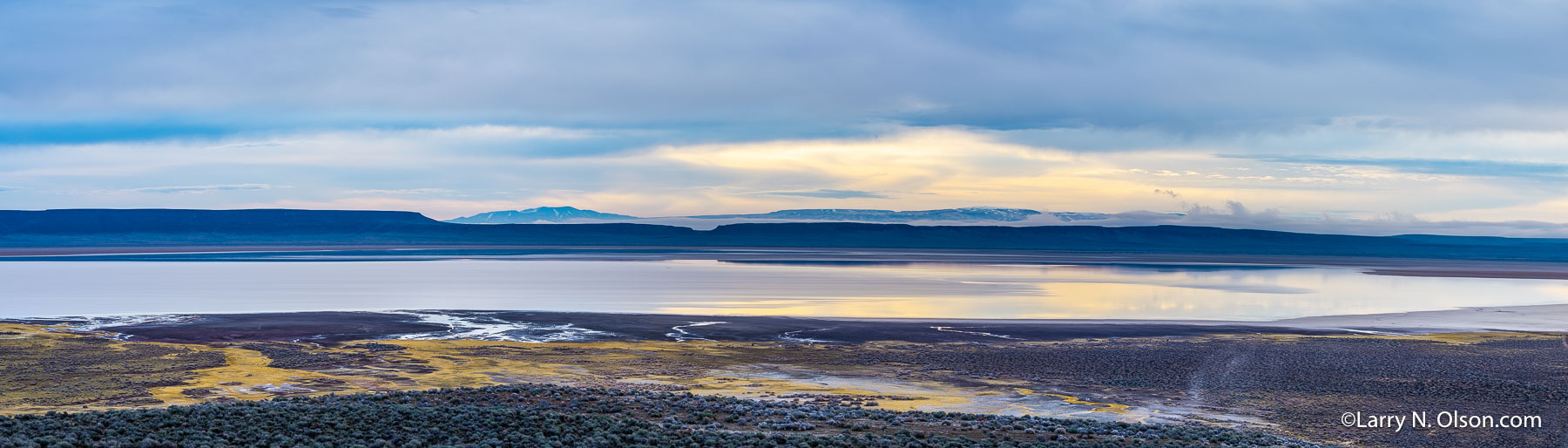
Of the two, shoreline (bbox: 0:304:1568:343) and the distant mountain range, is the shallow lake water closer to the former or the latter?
shoreline (bbox: 0:304:1568:343)

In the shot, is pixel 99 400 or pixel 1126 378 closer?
pixel 99 400

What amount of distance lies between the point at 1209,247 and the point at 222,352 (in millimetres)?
163029

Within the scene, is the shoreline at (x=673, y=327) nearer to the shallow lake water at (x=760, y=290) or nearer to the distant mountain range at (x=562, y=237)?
the shallow lake water at (x=760, y=290)

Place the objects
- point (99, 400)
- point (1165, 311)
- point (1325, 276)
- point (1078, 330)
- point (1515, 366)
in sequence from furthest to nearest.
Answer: point (1325, 276) < point (1165, 311) < point (1078, 330) < point (1515, 366) < point (99, 400)

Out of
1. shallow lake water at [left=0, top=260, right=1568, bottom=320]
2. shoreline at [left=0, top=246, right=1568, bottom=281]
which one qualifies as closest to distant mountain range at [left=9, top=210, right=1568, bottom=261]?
shoreline at [left=0, top=246, right=1568, bottom=281]

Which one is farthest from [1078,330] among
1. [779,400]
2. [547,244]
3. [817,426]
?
[547,244]

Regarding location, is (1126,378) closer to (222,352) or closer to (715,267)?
(222,352)

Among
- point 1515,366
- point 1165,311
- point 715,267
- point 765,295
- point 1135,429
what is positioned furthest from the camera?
point 715,267

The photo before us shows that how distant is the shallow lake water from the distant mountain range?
287 ft

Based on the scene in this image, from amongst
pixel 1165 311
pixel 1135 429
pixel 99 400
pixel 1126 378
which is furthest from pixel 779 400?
pixel 1165 311

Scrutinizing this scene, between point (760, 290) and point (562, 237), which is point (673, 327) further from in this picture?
point (562, 237)

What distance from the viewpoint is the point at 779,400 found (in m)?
19.3

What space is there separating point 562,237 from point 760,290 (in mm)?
137728

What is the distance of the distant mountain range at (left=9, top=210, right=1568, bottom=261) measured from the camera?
552 feet
